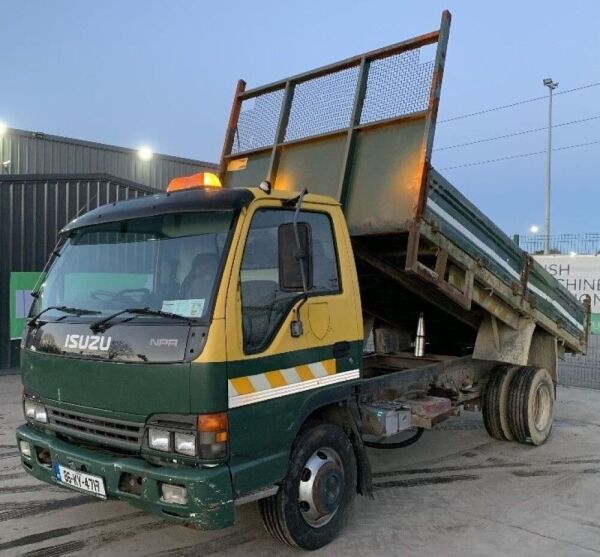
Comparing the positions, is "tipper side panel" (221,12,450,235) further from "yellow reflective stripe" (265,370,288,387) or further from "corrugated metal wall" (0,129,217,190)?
"corrugated metal wall" (0,129,217,190)

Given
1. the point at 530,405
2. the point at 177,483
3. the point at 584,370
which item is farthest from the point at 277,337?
the point at 584,370

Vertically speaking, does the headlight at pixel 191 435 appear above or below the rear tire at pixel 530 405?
above

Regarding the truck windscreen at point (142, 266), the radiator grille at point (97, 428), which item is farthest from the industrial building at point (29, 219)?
the radiator grille at point (97, 428)

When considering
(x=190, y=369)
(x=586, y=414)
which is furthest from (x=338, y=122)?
(x=586, y=414)

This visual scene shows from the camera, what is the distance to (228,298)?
3258mm

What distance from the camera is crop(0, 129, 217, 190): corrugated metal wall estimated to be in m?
17.5

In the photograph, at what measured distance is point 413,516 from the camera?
4477 millimetres

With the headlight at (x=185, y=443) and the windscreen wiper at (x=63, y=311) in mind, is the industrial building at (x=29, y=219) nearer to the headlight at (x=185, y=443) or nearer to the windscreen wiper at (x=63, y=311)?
the windscreen wiper at (x=63, y=311)

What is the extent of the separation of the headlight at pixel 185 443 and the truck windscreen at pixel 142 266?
640 millimetres

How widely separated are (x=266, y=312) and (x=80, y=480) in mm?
1478

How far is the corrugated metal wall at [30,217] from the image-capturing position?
11.1 m

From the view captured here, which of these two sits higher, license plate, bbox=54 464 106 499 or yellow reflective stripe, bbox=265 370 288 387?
yellow reflective stripe, bbox=265 370 288 387

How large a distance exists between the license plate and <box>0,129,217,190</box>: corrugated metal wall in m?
14.5

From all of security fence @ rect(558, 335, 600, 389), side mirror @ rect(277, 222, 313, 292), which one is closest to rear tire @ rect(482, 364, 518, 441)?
side mirror @ rect(277, 222, 313, 292)
